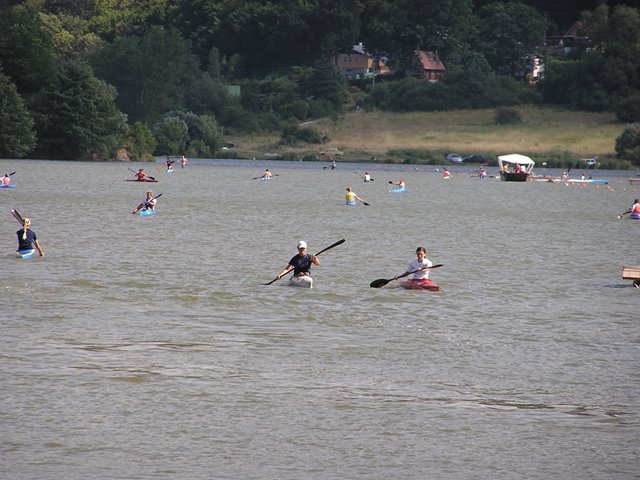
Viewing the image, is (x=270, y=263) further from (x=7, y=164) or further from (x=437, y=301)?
(x=7, y=164)

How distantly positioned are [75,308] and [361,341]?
8.20 m

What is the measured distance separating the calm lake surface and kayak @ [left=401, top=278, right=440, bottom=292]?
289 mm

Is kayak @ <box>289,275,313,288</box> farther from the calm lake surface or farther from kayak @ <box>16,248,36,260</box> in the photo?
kayak @ <box>16,248,36,260</box>

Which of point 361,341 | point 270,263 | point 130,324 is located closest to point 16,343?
point 130,324

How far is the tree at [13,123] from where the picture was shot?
139 meters

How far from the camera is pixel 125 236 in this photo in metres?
55.1

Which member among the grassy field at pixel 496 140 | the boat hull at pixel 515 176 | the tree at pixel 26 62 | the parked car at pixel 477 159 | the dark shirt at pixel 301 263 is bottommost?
the parked car at pixel 477 159

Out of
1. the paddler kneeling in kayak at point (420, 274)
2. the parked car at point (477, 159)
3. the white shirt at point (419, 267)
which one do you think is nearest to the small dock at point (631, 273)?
the paddler kneeling in kayak at point (420, 274)

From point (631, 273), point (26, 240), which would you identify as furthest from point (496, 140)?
point (631, 273)

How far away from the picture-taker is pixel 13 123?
140m

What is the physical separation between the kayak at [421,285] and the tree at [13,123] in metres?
108

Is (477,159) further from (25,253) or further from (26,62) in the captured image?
(25,253)

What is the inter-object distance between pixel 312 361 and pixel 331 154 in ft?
558

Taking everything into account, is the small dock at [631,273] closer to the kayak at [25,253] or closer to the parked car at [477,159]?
the kayak at [25,253]
